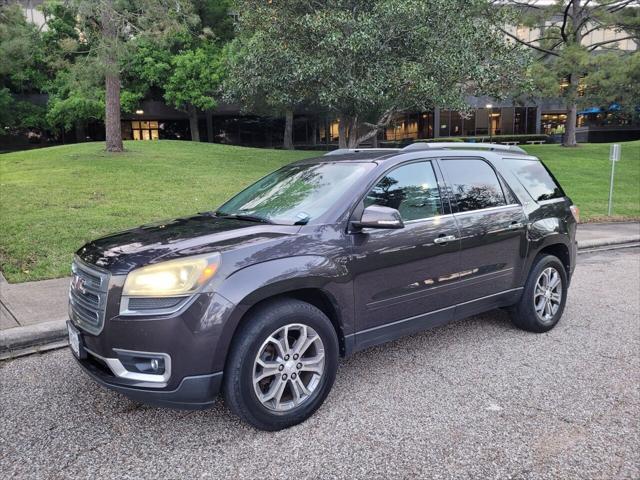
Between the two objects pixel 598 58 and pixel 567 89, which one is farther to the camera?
pixel 567 89

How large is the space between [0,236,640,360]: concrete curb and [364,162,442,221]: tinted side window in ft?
10.6

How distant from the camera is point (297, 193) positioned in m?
4.08

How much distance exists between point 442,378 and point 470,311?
0.70 metres

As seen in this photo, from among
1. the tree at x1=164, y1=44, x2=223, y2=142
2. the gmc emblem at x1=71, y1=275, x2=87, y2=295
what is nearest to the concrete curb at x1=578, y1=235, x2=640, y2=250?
the gmc emblem at x1=71, y1=275, x2=87, y2=295

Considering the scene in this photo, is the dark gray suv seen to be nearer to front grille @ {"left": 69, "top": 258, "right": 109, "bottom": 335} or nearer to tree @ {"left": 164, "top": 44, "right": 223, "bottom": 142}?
front grille @ {"left": 69, "top": 258, "right": 109, "bottom": 335}

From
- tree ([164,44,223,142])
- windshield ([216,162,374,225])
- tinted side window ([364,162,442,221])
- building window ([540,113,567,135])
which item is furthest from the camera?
building window ([540,113,567,135])

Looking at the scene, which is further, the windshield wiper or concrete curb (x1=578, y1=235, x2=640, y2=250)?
concrete curb (x1=578, y1=235, x2=640, y2=250)

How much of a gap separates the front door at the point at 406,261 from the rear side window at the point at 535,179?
126 cm

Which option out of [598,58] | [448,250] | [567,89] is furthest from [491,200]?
[567,89]

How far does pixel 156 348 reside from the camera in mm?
2914

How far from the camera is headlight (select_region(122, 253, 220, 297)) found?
298 cm

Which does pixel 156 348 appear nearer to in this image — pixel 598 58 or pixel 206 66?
pixel 598 58

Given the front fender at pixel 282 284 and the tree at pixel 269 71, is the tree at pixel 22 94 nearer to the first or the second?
the tree at pixel 269 71

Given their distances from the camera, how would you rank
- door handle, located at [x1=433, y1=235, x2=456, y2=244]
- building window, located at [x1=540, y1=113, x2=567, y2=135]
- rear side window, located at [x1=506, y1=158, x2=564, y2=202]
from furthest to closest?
building window, located at [x1=540, y1=113, x2=567, y2=135], rear side window, located at [x1=506, y1=158, x2=564, y2=202], door handle, located at [x1=433, y1=235, x2=456, y2=244]
